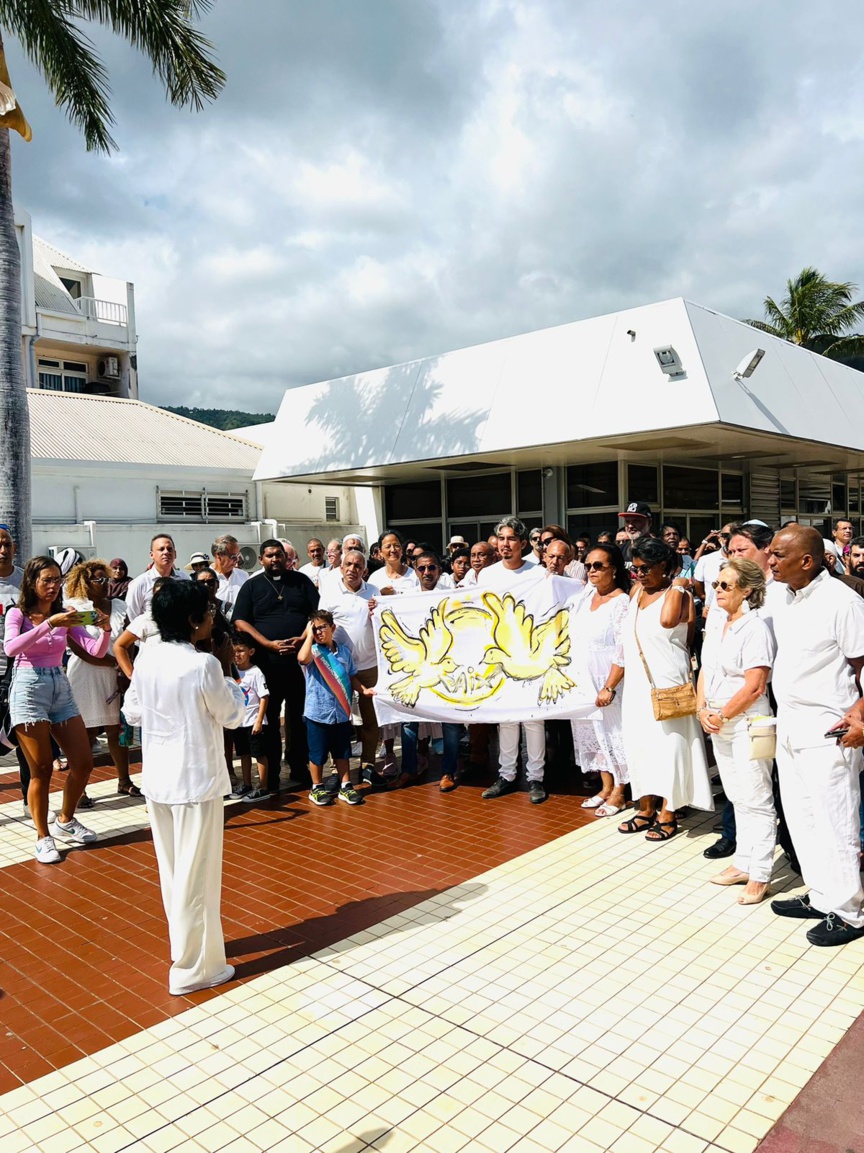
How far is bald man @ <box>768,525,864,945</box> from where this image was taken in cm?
396

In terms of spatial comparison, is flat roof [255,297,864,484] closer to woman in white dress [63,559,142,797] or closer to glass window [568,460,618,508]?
glass window [568,460,618,508]

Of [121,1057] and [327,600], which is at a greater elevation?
[327,600]

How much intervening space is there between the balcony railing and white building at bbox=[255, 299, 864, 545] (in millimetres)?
21901

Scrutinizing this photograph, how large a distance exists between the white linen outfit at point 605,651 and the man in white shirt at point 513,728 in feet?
1.50

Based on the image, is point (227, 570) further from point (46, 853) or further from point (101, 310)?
point (101, 310)

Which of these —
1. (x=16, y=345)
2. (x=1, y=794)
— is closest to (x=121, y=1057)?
(x=1, y=794)

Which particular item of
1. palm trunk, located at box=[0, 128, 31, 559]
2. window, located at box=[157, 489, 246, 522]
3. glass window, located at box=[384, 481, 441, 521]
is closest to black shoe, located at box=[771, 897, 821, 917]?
palm trunk, located at box=[0, 128, 31, 559]

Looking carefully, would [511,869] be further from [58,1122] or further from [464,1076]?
[58,1122]

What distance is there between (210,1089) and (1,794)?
5.09 metres

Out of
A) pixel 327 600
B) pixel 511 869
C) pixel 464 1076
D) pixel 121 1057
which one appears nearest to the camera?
pixel 464 1076

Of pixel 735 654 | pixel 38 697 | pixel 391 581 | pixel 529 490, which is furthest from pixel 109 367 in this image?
pixel 735 654

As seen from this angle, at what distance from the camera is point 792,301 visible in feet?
113

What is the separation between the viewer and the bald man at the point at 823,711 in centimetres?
396

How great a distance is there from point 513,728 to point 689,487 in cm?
1030
